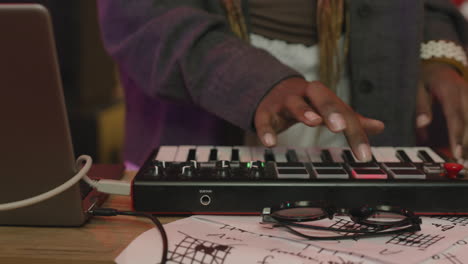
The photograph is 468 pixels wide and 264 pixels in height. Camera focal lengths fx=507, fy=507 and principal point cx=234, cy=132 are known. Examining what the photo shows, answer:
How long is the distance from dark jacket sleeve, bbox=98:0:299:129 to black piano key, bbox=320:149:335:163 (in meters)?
0.10

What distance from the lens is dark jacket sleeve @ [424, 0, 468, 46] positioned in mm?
946

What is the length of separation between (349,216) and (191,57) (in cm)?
35

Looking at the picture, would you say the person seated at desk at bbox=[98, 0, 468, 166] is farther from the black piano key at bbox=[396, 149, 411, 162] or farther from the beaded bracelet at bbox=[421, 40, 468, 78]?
the black piano key at bbox=[396, 149, 411, 162]

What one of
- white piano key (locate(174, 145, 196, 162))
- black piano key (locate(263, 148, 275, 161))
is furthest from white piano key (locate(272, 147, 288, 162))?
white piano key (locate(174, 145, 196, 162))

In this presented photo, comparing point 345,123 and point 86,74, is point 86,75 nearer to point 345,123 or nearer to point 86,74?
point 86,74

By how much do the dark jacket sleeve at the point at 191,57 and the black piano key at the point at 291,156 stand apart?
63mm

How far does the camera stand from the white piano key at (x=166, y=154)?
61 cm

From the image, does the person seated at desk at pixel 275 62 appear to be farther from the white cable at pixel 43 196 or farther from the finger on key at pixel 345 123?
the white cable at pixel 43 196

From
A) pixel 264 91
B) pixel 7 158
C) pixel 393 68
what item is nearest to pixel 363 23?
pixel 393 68

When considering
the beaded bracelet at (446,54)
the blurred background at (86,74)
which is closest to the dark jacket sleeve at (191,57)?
the beaded bracelet at (446,54)

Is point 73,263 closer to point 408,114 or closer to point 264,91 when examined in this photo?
point 264,91

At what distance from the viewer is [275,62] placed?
662mm

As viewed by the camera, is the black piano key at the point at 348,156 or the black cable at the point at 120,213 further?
the black piano key at the point at 348,156

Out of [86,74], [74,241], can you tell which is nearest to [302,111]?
[74,241]
